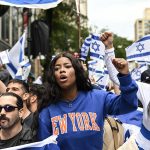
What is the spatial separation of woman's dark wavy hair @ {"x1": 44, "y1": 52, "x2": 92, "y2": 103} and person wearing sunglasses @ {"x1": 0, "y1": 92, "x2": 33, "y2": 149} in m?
0.34

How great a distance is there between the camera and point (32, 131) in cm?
378

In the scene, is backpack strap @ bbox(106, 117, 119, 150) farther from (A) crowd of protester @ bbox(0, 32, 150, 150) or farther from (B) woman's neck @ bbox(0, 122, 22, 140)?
(B) woman's neck @ bbox(0, 122, 22, 140)

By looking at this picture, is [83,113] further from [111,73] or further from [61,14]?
[61,14]

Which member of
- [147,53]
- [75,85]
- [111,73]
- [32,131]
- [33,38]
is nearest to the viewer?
[32,131]

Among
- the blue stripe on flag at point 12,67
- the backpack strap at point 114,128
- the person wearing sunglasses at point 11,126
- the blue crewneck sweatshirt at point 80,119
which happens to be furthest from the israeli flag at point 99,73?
the person wearing sunglasses at point 11,126

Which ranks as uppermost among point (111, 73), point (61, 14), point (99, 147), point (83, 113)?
point (61, 14)

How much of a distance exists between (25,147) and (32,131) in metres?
0.33

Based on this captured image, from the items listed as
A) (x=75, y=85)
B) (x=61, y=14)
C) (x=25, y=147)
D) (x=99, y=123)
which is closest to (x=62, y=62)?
(x=75, y=85)

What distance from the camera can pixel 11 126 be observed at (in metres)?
3.62

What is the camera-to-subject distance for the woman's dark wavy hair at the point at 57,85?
4000mm

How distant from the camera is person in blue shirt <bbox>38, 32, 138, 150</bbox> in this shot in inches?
151

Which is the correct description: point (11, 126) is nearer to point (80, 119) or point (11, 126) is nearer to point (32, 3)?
point (80, 119)

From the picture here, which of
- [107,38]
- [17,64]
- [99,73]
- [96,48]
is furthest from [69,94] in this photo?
[17,64]

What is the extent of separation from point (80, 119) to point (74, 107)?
128mm
